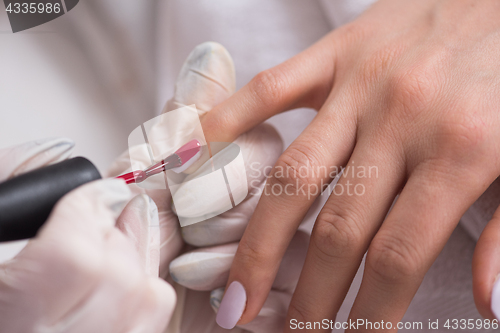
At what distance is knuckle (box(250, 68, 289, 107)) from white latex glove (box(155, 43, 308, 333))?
0.21 ft

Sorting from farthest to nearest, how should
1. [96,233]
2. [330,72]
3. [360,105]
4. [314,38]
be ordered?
[314,38], [330,72], [360,105], [96,233]

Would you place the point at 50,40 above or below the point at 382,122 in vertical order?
above

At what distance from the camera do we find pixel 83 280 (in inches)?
15.2

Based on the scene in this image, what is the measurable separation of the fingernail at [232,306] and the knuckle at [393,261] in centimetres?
25

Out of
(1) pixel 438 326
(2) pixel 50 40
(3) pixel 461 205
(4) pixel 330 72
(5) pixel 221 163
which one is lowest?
(1) pixel 438 326

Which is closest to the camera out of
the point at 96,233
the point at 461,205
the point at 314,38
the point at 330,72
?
the point at 96,233

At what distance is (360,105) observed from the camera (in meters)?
0.72

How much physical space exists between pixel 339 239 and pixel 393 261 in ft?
0.32

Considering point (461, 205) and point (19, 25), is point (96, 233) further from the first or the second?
point (19, 25)

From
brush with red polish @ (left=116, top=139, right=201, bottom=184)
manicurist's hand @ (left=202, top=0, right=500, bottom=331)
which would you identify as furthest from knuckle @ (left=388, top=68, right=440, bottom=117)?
brush with red polish @ (left=116, top=139, right=201, bottom=184)

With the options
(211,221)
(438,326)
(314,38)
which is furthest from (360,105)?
(438,326)

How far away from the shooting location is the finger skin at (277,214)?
25.4 inches

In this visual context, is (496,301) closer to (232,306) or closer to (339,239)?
(339,239)

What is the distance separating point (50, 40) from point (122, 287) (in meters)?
0.77
